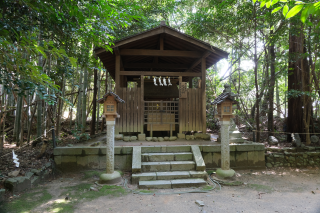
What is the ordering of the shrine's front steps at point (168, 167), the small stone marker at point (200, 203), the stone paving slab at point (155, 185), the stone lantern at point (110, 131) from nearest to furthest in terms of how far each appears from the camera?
the small stone marker at point (200, 203) → the stone paving slab at point (155, 185) → the shrine's front steps at point (168, 167) → the stone lantern at point (110, 131)

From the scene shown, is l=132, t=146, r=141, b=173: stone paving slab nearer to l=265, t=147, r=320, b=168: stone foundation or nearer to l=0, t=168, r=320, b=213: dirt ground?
l=0, t=168, r=320, b=213: dirt ground

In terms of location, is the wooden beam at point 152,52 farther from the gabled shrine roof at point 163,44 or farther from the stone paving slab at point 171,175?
the stone paving slab at point 171,175

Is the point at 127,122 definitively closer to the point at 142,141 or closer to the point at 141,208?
the point at 142,141

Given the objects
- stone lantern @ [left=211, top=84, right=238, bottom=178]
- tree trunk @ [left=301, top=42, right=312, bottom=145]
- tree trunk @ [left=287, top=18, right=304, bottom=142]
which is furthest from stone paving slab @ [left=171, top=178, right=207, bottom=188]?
tree trunk @ [left=287, top=18, right=304, bottom=142]

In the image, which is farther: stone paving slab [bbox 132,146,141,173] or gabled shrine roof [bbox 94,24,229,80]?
gabled shrine roof [bbox 94,24,229,80]

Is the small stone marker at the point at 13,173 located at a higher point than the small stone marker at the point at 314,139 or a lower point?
lower

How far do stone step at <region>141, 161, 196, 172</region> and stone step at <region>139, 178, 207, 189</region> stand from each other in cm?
50

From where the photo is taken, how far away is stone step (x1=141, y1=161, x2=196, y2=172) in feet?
17.8

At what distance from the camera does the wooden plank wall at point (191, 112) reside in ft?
26.1

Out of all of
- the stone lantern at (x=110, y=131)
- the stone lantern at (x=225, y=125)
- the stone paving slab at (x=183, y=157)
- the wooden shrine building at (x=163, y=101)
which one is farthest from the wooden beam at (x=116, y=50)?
the stone paving slab at (x=183, y=157)

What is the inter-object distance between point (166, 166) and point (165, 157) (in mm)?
389

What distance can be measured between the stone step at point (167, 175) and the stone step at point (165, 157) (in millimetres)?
557

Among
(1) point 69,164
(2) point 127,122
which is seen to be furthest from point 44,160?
(2) point 127,122

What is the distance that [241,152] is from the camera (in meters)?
6.33
